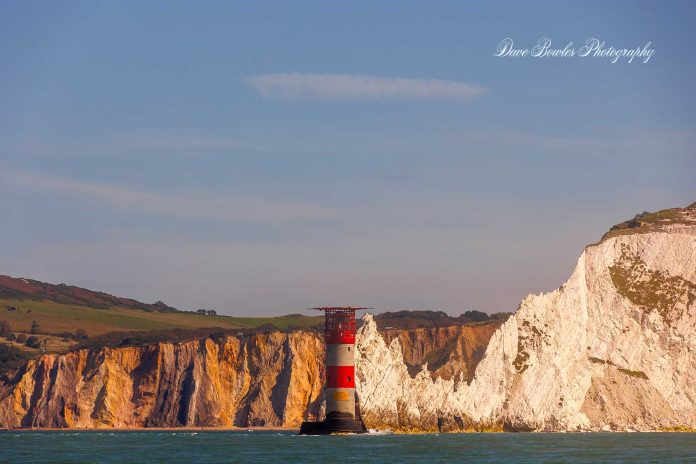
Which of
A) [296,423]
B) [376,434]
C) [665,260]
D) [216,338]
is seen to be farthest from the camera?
[216,338]

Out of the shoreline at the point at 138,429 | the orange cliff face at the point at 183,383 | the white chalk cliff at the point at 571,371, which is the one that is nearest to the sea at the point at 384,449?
the white chalk cliff at the point at 571,371

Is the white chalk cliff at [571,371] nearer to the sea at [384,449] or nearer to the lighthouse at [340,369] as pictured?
the sea at [384,449]

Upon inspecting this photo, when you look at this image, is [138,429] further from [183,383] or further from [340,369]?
[340,369]

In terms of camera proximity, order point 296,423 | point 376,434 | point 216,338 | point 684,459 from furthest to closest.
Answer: point 216,338
point 296,423
point 376,434
point 684,459

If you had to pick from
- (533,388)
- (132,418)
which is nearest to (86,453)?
(533,388)

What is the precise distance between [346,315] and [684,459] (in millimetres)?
32971

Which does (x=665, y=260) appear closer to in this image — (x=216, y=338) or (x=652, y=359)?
(x=652, y=359)

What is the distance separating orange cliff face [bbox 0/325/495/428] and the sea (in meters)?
54.4

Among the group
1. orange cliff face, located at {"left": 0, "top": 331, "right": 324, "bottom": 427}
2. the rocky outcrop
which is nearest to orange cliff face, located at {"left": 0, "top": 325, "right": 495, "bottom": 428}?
orange cliff face, located at {"left": 0, "top": 331, "right": 324, "bottom": 427}

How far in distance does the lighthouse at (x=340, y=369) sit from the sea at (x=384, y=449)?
1879mm

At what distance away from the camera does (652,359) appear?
12144 centimetres

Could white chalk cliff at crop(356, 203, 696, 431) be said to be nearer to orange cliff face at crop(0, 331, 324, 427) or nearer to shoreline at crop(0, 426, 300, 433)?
shoreline at crop(0, 426, 300, 433)

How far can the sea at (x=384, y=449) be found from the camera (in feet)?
297

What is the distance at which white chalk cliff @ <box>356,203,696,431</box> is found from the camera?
120000 millimetres
